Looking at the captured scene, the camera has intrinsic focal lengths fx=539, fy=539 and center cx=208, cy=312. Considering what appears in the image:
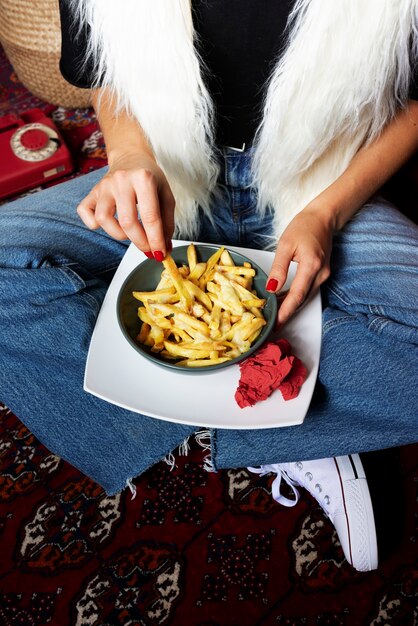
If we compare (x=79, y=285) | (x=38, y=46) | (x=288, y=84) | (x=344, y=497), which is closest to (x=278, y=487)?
(x=344, y=497)

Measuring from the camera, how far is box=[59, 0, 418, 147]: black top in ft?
2.93

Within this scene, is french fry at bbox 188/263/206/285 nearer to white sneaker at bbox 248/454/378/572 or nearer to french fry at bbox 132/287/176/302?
french fry at bbox 132/287/176/302

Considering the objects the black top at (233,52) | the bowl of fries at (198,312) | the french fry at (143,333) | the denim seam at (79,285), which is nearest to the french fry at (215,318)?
the bowl of fries at (198,312)

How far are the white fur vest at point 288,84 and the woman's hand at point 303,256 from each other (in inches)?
4.5

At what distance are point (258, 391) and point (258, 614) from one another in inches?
18.5

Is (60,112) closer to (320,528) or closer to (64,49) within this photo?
(64,49)

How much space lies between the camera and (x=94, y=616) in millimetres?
985

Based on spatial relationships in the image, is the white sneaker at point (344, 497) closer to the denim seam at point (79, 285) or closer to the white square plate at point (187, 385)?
the white square plate at point (187, 385)

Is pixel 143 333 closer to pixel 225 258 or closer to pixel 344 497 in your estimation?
pixel 225 258

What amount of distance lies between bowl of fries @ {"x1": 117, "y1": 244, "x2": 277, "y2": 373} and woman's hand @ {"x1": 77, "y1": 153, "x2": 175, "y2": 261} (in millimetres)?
47

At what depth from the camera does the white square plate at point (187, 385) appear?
2.63 ft

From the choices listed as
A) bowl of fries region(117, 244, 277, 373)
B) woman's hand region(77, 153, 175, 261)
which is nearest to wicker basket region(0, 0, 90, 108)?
woman's hand region(77, 153, 175, 261)

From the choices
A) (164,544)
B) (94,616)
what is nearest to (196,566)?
(164,544)

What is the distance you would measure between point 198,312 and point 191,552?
1.68 ft
